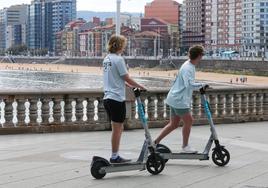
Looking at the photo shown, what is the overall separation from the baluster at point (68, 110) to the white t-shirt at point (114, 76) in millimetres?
4758

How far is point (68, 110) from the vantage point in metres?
12.4

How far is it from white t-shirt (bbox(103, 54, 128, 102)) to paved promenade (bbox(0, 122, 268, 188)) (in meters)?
1.03

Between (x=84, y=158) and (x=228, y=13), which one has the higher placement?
(x=228, y=13)

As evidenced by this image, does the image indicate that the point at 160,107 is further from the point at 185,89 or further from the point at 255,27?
the point at 255,27

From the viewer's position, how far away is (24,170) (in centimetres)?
801

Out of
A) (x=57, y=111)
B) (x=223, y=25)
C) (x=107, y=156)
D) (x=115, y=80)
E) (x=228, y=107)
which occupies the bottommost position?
(x=107, y=156)

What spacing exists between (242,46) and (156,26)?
30824 millimetres

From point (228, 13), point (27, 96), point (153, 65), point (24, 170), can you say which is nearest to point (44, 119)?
point (27, 96)

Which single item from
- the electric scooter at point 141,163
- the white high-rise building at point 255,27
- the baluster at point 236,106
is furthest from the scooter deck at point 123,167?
the white high-rise building at point 255,27

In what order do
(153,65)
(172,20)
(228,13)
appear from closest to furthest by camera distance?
(153,65) < (228,13) < (172,20)

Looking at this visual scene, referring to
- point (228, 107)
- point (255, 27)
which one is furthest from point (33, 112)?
point (255, 27)

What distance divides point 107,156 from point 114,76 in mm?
2001

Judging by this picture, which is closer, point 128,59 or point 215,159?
point 215,159

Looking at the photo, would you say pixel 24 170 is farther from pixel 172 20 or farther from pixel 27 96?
pixel 172 20
